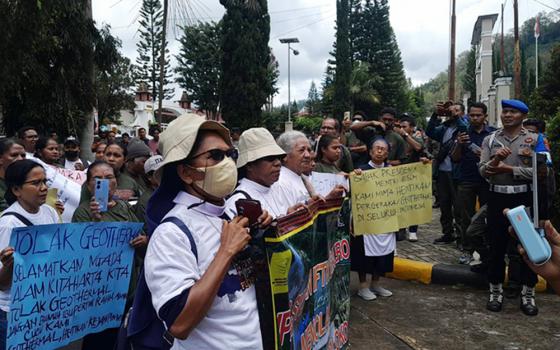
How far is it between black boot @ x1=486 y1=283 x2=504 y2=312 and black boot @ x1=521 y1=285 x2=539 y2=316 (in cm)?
21

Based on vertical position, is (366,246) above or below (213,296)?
below

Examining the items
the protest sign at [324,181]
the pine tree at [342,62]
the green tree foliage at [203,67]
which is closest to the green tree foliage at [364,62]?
the pine tree at [342,62]

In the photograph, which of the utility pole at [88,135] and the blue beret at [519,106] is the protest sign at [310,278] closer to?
the blue beret at [519,106]

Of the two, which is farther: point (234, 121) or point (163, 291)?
point (234, 121)

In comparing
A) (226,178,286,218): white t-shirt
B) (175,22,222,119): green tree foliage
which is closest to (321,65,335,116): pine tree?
(175,22,222,119): green tree foliage

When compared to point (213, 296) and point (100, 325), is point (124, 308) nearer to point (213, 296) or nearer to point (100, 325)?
point (100, 325)

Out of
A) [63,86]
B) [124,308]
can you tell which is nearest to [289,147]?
[124,308]

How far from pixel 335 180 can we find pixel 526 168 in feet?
6.09

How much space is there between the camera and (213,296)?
1711mm

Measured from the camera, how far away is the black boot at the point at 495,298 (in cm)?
508

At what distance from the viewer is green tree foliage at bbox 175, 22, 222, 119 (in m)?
46.3

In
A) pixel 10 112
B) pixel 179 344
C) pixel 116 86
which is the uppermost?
pixel 116 86

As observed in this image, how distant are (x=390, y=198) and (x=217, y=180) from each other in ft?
12.2

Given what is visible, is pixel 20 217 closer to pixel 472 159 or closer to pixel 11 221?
pixel 11 221
